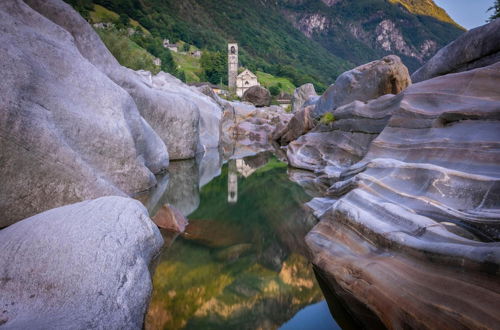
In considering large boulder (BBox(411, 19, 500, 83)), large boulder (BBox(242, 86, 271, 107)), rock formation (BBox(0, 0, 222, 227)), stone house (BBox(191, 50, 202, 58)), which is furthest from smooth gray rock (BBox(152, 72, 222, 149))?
stone house (BBox(191, 50, 202, 58))

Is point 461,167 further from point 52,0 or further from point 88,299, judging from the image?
point 52,0

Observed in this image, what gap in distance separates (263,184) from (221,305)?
6987mm

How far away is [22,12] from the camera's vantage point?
683cm

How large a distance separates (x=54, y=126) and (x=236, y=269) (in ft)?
11.9

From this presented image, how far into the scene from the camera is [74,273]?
3039 mm

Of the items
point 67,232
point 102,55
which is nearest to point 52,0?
point 102,55

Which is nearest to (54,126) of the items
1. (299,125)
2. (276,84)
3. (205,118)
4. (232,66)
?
(205,118)

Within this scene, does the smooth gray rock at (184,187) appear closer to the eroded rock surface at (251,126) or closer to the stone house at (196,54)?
the eroded rock surface at (251,126)

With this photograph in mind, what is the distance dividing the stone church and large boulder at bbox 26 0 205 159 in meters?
75.9

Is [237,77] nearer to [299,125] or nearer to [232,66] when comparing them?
[232,66]

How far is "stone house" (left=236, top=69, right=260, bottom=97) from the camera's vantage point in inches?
3563

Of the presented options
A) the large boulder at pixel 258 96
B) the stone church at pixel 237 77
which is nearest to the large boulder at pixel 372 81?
the large boulder at pixel 258 96

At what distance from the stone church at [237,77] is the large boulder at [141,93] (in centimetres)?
7588

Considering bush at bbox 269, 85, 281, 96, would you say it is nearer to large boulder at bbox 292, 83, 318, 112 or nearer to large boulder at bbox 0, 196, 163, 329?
large boulder at bbox 292, 83, 318, 112
